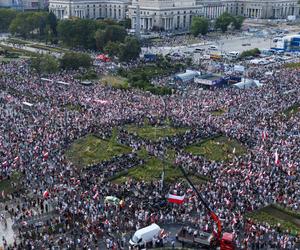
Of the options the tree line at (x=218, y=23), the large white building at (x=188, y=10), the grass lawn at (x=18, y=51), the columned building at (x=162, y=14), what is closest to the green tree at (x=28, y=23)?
the grass lawn at (x=18, y=51)

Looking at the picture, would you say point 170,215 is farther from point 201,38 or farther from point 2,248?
point 201,38

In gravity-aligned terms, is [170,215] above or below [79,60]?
below

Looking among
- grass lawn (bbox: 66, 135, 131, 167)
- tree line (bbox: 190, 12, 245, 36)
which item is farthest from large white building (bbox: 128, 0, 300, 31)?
grass lawn (bbox: 66, 135, 131, 167)

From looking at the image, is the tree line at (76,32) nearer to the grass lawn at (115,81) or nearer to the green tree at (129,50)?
the green tree at (129,50)

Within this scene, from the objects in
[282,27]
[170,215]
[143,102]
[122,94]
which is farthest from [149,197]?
[282,27]

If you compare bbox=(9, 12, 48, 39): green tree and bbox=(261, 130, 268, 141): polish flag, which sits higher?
bbox=(9, 12, 48, 39): green tree

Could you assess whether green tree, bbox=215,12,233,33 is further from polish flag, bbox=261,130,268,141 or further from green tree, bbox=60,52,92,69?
polish flag, bbox=261,130,268,141

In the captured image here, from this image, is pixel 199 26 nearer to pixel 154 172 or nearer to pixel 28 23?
pixel 28 23
